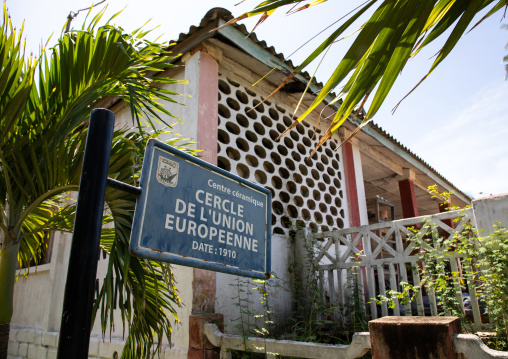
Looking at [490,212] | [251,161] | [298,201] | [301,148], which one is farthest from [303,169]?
[490,212]

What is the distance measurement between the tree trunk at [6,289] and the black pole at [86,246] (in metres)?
1.85

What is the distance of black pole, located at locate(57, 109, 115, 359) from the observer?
946 millimetres

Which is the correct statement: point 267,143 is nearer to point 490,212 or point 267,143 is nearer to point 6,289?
point 490,212

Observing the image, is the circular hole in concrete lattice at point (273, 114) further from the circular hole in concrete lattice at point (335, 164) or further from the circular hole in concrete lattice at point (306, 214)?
the circular hole in concrete lattice at point (335, 164)

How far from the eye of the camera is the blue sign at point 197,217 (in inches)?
50.2

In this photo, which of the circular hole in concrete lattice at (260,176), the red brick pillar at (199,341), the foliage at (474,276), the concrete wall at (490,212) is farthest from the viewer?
the circular hole in concrete lattice at (260,176)

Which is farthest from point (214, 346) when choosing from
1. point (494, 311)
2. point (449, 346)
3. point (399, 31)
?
point (399, 31)

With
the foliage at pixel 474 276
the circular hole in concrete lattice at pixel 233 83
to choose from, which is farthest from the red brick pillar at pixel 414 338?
the circular hole in concrete lattice at pixel 233 83

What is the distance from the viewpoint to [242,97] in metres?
5.69

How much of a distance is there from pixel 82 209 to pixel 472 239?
3.64 m

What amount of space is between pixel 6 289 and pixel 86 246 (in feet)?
6.26

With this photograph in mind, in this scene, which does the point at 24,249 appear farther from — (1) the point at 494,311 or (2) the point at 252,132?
(1) the point at 494,311

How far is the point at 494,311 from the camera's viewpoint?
301cm

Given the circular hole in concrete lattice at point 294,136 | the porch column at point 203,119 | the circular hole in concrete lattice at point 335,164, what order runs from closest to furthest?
the porch column at point 203,119
the circular hole in concrete lattice at point 294,136
the circular hole in concrete lattice at point 335,164
